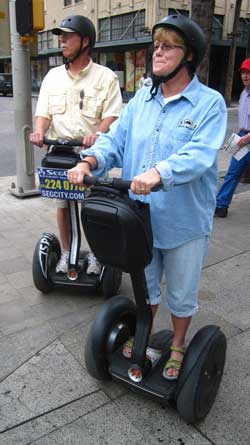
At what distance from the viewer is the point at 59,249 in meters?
3.72

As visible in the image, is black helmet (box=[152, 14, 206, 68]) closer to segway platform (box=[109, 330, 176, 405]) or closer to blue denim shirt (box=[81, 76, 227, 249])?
blue denim shirt (box=[81, 76, 227, 249])

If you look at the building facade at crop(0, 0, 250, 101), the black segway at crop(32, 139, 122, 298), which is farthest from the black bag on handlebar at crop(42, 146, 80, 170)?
the building facade at crop(0, 0, 250, 101)

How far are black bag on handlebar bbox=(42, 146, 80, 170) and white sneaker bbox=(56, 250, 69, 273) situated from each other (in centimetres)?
76

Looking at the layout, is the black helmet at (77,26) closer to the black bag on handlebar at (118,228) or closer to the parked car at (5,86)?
the black bag on handlebar at (118,228)

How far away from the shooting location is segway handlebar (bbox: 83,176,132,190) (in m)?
1.95

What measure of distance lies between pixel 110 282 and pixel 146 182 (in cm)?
174

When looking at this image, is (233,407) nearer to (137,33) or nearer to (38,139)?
(38,139)

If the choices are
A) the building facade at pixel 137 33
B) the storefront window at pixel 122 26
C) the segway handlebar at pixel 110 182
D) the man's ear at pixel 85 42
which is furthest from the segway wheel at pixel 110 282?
the storefront window at pixel 122 26

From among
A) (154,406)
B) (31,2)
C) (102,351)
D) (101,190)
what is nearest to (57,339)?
(102,351)

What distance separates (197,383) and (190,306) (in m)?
0.41

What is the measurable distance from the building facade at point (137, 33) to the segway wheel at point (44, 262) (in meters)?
23.4

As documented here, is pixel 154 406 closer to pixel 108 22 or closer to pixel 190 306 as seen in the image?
pixel 190 306

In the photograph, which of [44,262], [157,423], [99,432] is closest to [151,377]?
[157,423]

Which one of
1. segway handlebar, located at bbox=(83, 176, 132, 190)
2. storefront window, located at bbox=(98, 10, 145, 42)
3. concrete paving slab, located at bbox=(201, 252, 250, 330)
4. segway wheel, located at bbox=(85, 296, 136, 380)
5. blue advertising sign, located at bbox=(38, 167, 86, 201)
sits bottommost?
concrete paving slab, located at bbox=(201, 252, 250, 330)
